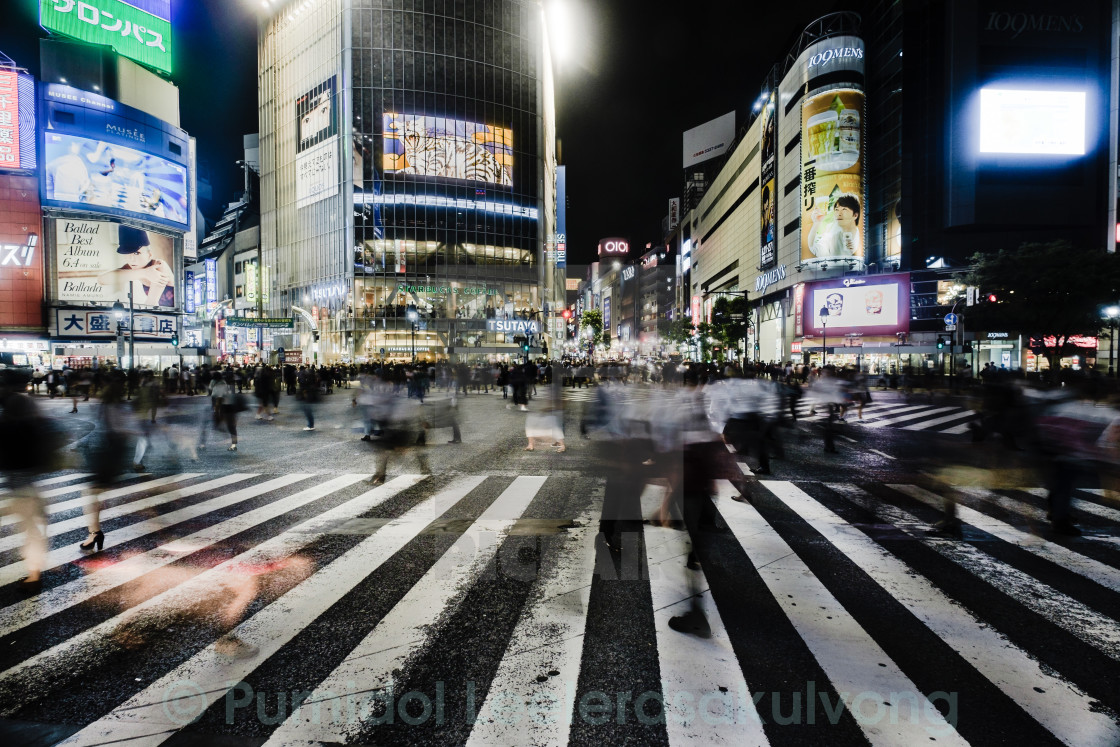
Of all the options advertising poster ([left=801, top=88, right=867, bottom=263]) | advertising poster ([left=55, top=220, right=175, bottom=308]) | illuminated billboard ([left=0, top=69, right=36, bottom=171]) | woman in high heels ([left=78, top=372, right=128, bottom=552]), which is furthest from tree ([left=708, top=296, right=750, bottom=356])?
illuminated billboard ([left=0, top=69, right=36, bottom=171])

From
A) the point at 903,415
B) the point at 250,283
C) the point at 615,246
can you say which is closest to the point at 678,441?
the point at 903,415

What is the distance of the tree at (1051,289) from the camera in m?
33.5

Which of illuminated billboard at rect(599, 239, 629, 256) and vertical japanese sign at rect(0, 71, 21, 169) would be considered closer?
vertical japanese sign at rect(0, 71, 21, 169)

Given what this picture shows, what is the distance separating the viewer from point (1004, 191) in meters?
48.4

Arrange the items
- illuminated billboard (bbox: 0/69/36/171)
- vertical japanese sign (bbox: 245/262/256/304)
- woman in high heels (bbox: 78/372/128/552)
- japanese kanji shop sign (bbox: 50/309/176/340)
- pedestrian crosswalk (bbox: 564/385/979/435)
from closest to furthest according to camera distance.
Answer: woman in high heels (bbox: 78/372/128/552)
pedestrian crosswalk (bbox: 564/385/979/435)
illuminated billboard (bbox: 0/69/36/171)
japanese kanji shop sign (bbox: 50/309/176/340)
vertical japanese sign (bbox: 245/262/256/304)

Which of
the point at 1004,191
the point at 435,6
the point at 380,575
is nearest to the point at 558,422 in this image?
the point at 380,575

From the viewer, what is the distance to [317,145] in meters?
65.2

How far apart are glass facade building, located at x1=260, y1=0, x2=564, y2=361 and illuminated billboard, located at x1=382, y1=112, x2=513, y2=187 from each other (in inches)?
5.9

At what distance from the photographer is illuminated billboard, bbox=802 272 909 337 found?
165 feet

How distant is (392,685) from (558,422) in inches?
424

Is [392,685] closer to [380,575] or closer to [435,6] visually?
[380,575]

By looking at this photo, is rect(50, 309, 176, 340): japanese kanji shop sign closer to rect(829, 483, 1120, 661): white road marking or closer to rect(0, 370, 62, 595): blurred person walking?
rect(0, 370, 62, 595): blurred person walking

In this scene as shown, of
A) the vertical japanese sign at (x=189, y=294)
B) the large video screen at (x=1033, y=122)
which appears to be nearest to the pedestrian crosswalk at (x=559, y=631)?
the vertical japanese sign at (x=189, y=294)

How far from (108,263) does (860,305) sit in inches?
2630
